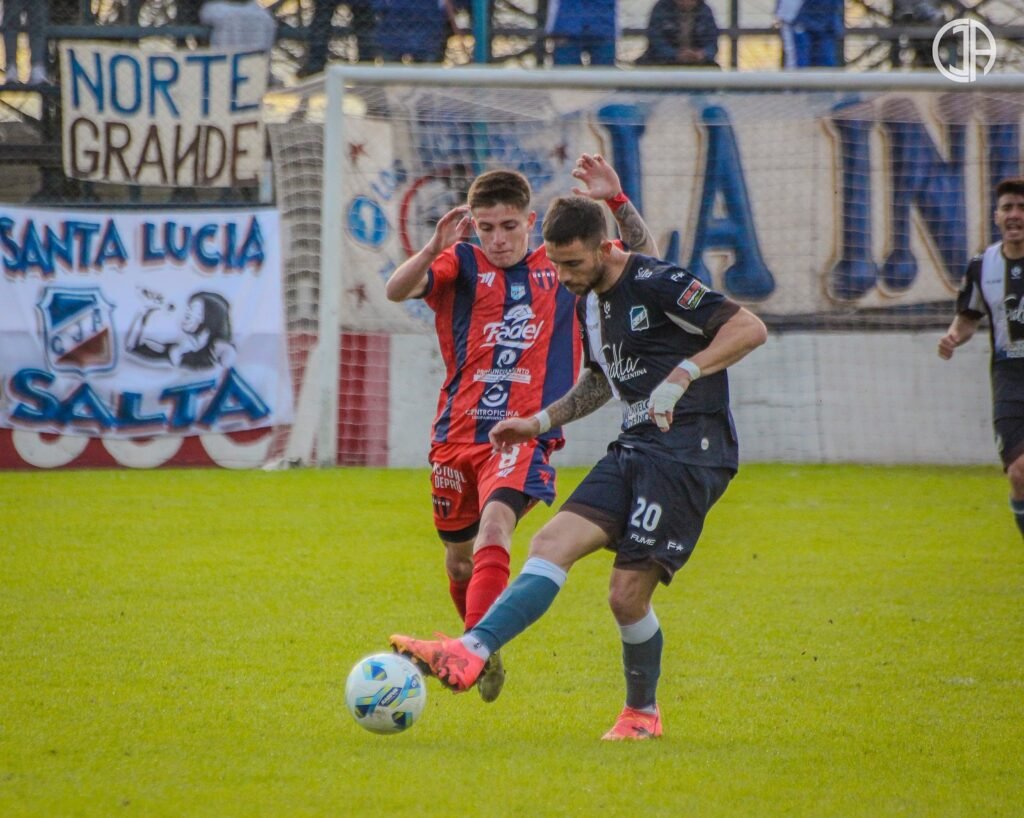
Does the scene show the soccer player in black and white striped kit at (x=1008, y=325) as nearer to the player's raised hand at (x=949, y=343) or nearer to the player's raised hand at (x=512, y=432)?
the player's raised hand at (x=949, y=343)

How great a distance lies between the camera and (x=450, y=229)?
5.84 meters

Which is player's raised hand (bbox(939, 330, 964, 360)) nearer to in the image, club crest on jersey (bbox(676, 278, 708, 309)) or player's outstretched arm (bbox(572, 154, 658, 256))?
player's outstretched arm (bbox(572, 154, 658, 256))

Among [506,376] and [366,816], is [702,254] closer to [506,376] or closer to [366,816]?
[506,376]

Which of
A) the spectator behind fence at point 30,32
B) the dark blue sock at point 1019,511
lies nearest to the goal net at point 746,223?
the spectator behind fence at point 30,32

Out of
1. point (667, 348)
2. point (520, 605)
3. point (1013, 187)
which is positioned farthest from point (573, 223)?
point (1013, 187)

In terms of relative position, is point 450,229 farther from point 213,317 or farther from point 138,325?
point 138,325

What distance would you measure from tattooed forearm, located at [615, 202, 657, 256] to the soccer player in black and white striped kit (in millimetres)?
3030

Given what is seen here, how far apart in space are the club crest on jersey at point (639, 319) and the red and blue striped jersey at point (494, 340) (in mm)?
1078

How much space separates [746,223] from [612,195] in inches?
326

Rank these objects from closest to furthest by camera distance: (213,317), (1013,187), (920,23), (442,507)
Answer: (442,507) < (1013,187) < (213,317) < (920,23)

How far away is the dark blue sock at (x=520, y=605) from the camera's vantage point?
467cm

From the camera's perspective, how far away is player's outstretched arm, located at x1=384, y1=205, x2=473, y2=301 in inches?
228

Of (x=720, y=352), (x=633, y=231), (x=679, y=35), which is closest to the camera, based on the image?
(x=720, y=352)

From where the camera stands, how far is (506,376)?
20.2 feet
